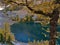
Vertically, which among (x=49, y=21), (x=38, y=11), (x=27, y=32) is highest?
(x=38, y=11)

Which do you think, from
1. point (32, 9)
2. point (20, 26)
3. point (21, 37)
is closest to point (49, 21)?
point (32, 9)

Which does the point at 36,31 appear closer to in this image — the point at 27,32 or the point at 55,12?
the point at 27,32

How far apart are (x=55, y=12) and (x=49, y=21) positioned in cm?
14

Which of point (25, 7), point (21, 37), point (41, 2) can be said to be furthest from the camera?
point (21, 37)

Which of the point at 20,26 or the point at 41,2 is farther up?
the point at 41,2

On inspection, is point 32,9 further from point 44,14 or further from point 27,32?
point 27,32

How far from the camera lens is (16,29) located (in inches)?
385

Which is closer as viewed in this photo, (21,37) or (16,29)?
(21,37)

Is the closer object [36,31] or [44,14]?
[44,14]

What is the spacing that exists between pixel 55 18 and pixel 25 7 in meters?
0.28

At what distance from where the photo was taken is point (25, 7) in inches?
62.2

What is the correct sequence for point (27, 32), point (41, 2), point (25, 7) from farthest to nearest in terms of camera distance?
point (27, 32) < point (25, 7) < point (41, 2)

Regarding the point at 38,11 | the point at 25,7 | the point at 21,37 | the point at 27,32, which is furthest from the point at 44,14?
the point at 27,32

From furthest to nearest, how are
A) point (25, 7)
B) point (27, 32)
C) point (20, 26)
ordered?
point (20, 26), point (27, 32), point (25, 7)
